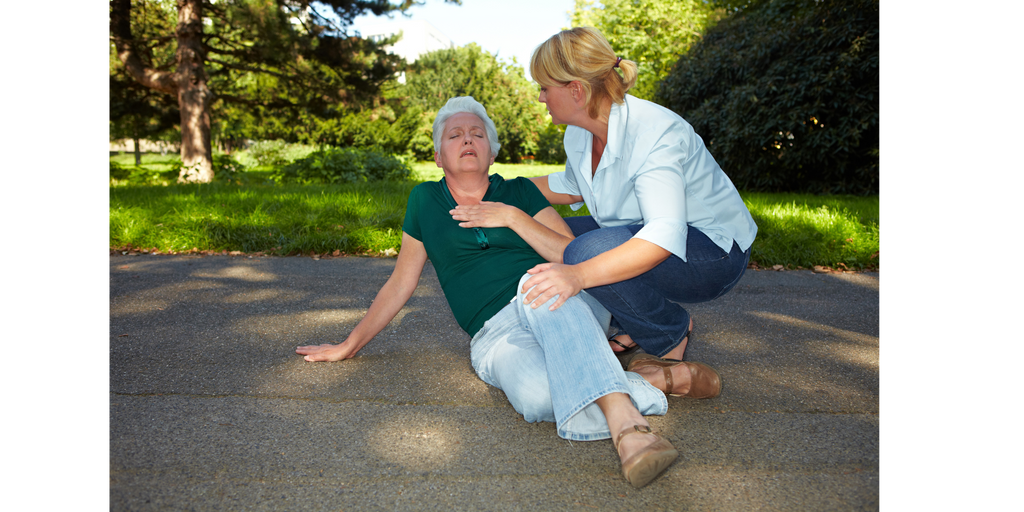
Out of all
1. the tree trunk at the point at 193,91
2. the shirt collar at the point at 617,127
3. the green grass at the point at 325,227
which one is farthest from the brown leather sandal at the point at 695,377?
the tree trunk at the point at 193,91

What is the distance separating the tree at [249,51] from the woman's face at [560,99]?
401 inches

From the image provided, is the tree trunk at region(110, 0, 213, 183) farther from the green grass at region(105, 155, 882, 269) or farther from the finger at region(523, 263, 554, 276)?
the finger at region(523, 263, 554, 276)

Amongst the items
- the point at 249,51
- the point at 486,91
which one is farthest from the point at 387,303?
the point at 486,91

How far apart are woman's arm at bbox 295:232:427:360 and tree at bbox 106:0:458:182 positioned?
9.64 meters

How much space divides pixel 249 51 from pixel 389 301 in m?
13.1

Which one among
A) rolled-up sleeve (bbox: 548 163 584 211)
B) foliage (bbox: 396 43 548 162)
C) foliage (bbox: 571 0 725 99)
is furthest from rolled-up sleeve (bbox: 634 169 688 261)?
foliage (bbox: 396 43 548 162)

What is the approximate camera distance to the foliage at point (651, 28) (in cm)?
2294

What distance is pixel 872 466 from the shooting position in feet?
6.33

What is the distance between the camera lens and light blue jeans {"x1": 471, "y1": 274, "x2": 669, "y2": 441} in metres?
1.96

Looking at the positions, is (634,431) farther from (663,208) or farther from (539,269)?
(663,208)

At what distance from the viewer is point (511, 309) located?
7.97 ft

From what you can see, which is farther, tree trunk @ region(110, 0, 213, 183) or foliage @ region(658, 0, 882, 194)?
tree trunk @ region(110, 0, 213, 183)

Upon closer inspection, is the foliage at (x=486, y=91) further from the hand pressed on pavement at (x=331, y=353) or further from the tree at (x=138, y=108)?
the hand pressed on pavement at (x=331, y=353)
